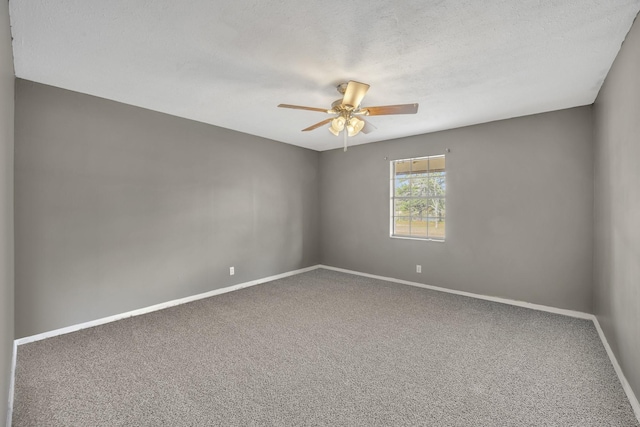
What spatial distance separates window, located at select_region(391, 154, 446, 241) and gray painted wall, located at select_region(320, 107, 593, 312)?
0.50 feet

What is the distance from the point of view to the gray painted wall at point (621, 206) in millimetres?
1828

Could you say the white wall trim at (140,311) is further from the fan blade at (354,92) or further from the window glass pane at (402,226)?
the fan blade at (354,92)

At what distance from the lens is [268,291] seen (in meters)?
4.29

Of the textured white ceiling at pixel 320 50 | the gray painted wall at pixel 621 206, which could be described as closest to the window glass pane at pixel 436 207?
the textured white ceiling at pixel 320 50

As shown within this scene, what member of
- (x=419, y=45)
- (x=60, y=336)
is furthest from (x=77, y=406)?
(x=419, y=45)

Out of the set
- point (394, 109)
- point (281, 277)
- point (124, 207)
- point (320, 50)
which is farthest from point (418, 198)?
point (124, 207)

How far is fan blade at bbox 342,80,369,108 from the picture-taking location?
2324 mm

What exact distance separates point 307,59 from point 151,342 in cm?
275

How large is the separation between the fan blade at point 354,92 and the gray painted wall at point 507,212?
7.55 ft

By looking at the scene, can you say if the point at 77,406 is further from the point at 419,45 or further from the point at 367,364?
the point at 419,45

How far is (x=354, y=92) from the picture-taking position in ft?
7.91

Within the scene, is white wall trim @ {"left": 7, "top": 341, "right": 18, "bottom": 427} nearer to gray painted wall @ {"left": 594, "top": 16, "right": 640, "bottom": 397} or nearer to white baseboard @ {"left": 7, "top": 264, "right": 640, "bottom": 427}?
white baseboard @ {"left": 7, "top": 264, "right": 640, "bottom": 427}

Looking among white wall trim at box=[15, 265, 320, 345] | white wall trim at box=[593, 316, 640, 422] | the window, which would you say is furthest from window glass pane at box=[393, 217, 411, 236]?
white wall trim at box=[593, 316, 640, 422]

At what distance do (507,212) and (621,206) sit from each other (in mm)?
1607
